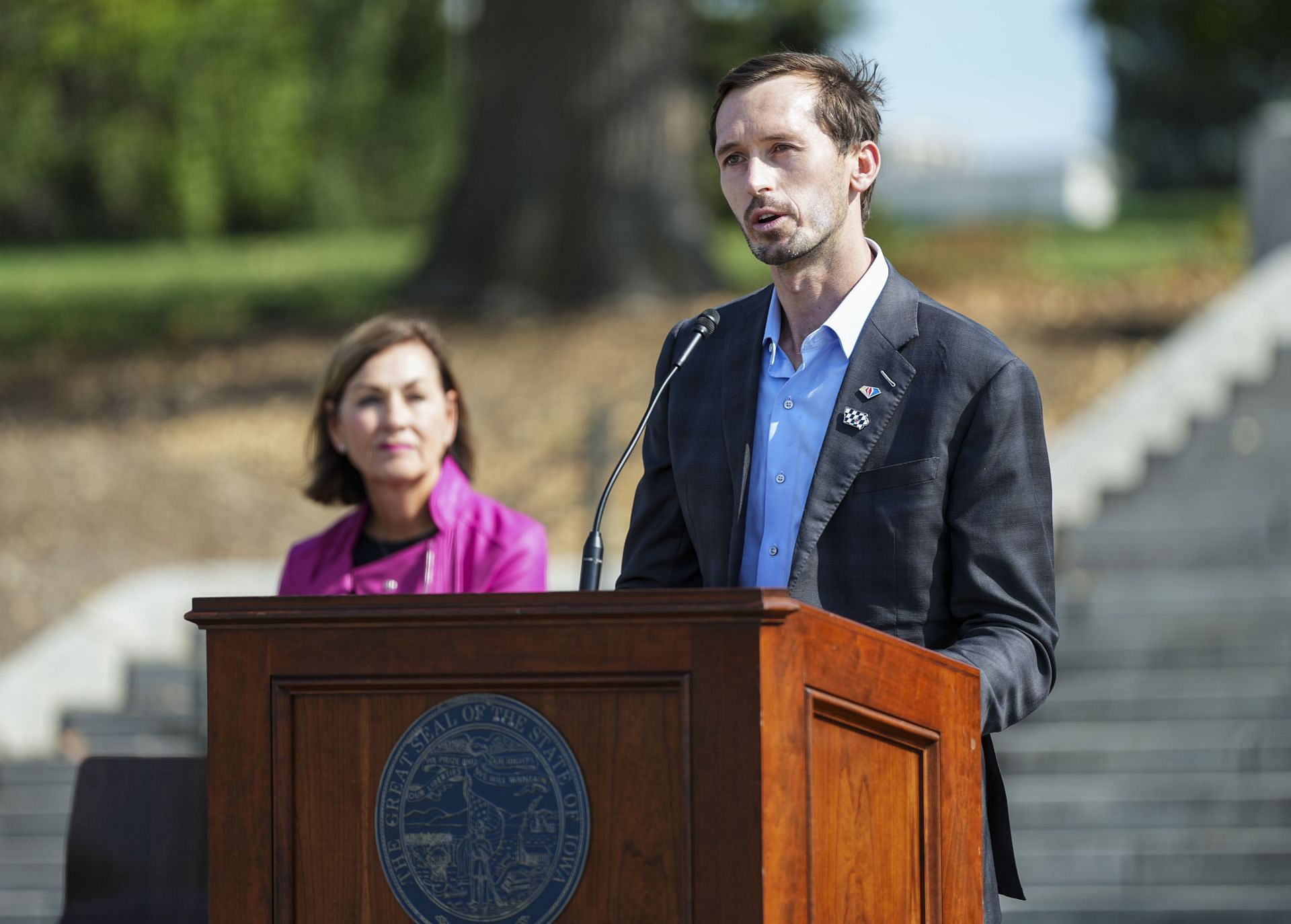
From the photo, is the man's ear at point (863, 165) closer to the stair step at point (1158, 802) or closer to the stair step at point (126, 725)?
the stair step at point (1158, 802)

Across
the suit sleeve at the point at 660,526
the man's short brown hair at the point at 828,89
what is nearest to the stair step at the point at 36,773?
the suit sleeve at the point at 660,526

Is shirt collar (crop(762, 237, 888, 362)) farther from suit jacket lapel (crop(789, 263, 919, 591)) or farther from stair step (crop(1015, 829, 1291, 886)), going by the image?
stair step (crop(1015, 829, 1291, 886))

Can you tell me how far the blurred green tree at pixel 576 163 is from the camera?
15961mm

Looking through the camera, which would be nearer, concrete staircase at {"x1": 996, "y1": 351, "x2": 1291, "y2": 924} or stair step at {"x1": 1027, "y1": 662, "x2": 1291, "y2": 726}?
concrete staircase at {"x1": 996, "y1": 351, "x2": 1291, "y2": 924}

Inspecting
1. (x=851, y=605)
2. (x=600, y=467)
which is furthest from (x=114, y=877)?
(x=600, y=467)

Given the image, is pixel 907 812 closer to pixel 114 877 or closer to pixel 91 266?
pixel 114 877

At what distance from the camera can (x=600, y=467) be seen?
11672 mm

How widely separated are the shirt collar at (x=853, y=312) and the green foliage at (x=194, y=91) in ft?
52.4

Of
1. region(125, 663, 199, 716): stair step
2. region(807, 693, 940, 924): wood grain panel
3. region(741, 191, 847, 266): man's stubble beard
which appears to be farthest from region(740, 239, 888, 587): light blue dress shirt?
region(125, 663, 199, 716): stair step

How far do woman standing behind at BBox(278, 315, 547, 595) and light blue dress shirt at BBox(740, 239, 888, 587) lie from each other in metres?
1.65

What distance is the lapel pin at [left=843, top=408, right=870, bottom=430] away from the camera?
3.07 m

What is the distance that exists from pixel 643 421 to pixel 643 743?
2.74 ft

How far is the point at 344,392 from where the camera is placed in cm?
501

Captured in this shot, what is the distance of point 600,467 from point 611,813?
9.08 m
